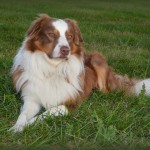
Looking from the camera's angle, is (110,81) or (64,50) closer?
(64,50)

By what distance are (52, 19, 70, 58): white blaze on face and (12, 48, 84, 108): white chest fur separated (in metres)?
0.23

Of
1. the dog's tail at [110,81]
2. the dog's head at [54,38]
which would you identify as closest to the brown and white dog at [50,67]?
the dog's head at [54,38]

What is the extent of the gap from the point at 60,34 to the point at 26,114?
1030 millimetres

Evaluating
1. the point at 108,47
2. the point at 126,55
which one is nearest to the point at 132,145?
the point at 126,55

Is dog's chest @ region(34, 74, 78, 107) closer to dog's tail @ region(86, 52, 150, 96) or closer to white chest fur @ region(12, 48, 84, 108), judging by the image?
white chest fur @ region(12, 48, 84, 108)

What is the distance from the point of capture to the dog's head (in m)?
5.89

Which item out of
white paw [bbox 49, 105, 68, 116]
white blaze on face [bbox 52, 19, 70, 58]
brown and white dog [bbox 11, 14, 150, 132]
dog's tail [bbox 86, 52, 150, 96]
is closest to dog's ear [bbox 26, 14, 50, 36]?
brown and white dog [bbox 11, 14, 150, 132]

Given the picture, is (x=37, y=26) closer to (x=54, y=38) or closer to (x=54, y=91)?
(x=54, y=38)

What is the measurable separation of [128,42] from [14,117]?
19.9ft

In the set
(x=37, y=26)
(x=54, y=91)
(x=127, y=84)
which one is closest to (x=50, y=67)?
(x=54, y=91)

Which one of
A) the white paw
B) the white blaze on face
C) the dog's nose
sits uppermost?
the white blaze on face

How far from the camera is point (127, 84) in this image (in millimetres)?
7148

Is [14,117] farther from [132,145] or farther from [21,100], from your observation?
[132,145]

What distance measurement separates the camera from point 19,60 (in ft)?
20.5
